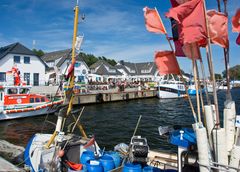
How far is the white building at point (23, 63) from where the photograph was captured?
125 feet

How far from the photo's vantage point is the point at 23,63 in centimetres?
4022

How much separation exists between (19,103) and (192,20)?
2297cm

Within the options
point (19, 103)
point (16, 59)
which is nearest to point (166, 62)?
point (19, 103)

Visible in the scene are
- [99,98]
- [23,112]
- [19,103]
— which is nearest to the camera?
[19,103]

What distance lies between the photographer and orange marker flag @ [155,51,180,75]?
16.8 feet

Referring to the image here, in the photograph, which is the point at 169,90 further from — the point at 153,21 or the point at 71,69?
the point at 153,21

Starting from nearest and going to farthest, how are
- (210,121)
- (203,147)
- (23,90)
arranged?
(203,147), (210,121), (23,90)

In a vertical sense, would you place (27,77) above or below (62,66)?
below

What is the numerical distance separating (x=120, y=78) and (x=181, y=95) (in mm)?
28627

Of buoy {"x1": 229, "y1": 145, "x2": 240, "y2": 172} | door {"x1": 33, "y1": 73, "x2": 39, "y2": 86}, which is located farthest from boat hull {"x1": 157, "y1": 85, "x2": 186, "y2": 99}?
buoy {"x1": 229, "y1": 145, "x2": 240, "y2": 172}

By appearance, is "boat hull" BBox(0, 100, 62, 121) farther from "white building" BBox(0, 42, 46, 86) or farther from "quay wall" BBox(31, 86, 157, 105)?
"white building" BBox(0, 42, 46, 86)

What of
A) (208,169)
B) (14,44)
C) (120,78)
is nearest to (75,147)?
(208,169)

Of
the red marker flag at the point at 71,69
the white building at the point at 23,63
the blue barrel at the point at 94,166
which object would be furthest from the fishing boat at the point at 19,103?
the blue barrel at the point at 94,166

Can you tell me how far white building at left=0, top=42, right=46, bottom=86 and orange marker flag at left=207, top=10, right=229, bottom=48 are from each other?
38549 mm
